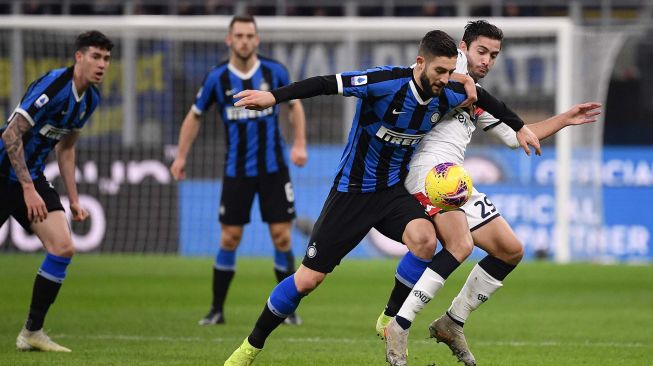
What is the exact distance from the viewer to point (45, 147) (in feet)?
27.4

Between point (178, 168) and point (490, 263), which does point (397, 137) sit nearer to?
point (490, 263)

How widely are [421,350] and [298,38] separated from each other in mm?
9447

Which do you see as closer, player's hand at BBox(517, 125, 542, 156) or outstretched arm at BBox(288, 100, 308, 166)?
player's hand at BBox(517, 125, 542, 156)

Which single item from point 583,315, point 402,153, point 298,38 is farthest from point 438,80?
point 298,38

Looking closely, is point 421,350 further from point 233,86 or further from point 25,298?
point 25,298

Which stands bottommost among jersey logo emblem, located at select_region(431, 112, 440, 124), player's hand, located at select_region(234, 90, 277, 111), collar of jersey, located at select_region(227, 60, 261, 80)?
collar of jersey, located at select_region(227, 60, 261, 80)

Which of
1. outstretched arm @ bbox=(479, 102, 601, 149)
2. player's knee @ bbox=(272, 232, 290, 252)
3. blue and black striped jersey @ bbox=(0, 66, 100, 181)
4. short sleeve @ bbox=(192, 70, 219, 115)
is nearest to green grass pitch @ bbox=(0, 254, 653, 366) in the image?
player's knee @ bbox=(272, 232, 290, 252)

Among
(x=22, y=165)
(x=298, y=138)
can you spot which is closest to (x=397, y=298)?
(x=22, y=165)

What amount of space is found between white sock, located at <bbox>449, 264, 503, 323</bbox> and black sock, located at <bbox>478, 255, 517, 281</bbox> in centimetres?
3

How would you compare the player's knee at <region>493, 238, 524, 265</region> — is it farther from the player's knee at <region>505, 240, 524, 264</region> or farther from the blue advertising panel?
the blue advertising panel

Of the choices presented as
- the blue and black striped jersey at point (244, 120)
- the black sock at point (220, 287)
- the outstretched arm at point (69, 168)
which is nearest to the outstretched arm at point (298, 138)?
the blue and black striped jersey at point (244, 120)

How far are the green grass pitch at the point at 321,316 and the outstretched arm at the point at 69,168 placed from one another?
927 millimetres

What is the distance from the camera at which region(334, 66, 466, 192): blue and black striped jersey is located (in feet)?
22.5

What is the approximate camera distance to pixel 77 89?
8.28m
